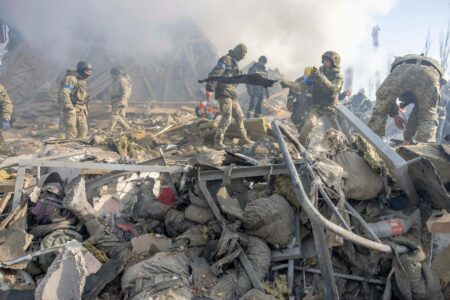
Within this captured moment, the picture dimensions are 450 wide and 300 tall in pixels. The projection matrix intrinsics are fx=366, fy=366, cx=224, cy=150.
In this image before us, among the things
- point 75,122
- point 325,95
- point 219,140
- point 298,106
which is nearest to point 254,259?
point 219,140

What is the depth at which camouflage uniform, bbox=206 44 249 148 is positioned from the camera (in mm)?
→ 6055

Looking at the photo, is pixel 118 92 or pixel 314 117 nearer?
pixel 314 117

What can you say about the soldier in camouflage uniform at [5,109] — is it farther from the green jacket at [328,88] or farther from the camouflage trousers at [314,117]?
the green jacket at [328,88]

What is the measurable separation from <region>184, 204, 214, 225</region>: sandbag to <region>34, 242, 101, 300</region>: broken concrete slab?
29.7 inches

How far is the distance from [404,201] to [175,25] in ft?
46.2

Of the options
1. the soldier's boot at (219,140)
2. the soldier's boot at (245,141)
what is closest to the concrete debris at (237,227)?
→ the soldier's boot at (219,140)

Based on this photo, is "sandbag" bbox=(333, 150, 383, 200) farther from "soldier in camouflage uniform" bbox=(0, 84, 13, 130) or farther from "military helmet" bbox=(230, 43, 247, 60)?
"soldier in camouflage uniform" bbox=(0, 84, 13, 130)

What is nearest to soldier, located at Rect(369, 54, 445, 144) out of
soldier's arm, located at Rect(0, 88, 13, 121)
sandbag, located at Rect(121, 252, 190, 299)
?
sandbag, located at Rect(121, 252, 190, 299)

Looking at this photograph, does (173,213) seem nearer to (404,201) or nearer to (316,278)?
(316,278)

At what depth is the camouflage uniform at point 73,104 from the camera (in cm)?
768

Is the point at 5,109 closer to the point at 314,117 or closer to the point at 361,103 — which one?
the point at 314,117

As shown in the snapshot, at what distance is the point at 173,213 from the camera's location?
3.10 m

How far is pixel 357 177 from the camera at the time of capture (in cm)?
288

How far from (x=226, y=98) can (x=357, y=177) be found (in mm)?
3564
